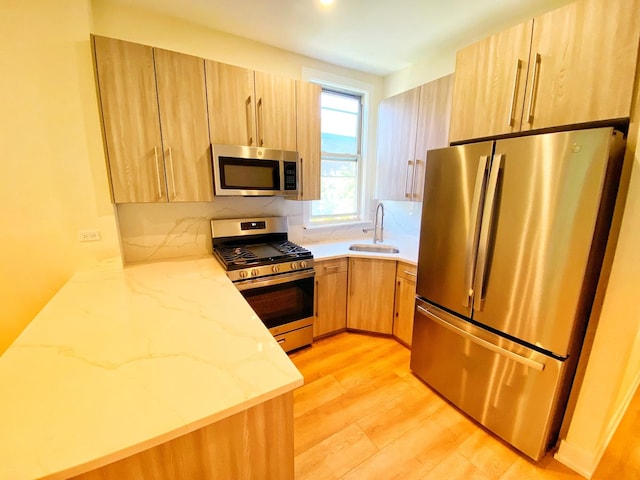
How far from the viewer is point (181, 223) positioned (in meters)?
2.31

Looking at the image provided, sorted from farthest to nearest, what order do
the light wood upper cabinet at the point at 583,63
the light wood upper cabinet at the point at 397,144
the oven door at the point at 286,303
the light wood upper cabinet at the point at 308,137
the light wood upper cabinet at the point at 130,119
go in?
1. the light wood upper cabinet at the point at 397,144
2. the light wood upper cabinet at the point at 308,137
3. the oven door at the point at 286,303
4. the light wood upper cabinet at the point at 130,119
5. the light wood upper cabinet at the point at 583,63

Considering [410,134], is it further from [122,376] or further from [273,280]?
[122,376]

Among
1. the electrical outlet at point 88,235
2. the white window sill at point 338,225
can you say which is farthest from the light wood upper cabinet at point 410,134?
the electrical outlet at point 88,235

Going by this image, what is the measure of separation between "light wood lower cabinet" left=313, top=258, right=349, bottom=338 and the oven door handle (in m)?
0.20

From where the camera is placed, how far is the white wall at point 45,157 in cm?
157

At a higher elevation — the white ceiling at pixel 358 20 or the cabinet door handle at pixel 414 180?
the white ceiling at pixel 358 20

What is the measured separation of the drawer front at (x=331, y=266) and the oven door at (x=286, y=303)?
0.47 feet

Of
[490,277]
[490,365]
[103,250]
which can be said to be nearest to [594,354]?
[490,365]

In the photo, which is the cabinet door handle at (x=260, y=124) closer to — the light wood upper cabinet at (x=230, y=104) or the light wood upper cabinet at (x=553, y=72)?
the light wood upper cabinet at (x=230, y=104)

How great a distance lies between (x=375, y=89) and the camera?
10.3ft

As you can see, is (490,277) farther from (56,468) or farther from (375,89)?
(375,89)

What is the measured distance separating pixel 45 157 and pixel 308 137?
1817 mm

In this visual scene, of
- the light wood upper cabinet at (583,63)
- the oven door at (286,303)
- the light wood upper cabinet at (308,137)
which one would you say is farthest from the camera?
the light wood upper cabinet at (308,137)

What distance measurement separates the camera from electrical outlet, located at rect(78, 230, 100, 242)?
1.83 m
